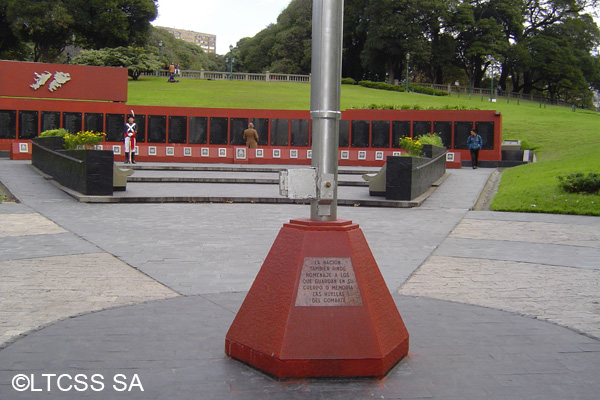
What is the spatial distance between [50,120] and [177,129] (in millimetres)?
5896

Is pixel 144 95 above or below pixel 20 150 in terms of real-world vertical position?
above

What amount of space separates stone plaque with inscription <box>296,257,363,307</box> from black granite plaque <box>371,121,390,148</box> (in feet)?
86.5

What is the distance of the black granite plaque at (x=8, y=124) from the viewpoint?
94.1 ft

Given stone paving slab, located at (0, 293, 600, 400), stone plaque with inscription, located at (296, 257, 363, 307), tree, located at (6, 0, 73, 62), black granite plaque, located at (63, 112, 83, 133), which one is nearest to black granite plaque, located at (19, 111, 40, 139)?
black granite plaque, located at (63, 112, 83, 133)

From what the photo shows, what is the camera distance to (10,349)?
4.64 m

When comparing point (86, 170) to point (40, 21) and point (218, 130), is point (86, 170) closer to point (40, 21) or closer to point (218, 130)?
point (218, 130)

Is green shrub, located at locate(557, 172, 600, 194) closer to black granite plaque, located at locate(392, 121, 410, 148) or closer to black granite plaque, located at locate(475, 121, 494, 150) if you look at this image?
black granite plaque, located at locate(475, 121, 494, 150)

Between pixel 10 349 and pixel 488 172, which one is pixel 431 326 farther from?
pixel 488 172

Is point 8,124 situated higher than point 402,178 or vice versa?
point 8,124

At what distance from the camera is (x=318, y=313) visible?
4.32 meters

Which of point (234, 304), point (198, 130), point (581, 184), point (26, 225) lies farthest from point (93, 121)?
point (234, 304)

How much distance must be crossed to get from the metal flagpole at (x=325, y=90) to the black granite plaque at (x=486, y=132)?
86.4ft

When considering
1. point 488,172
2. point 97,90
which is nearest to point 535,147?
point 488,172

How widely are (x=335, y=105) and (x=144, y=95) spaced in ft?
143
